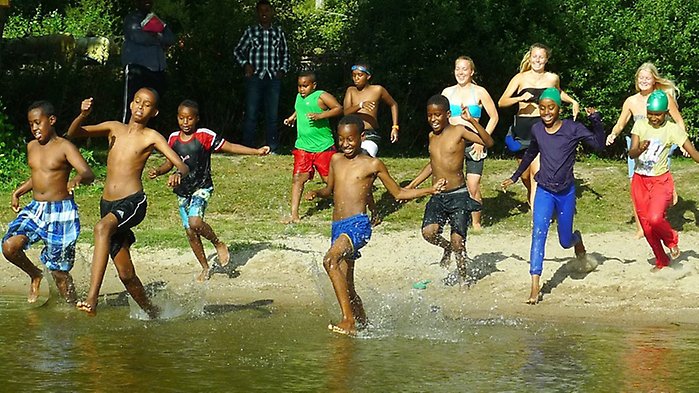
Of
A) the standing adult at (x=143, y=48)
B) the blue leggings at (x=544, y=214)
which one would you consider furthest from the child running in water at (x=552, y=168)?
the standing adult at (x=143, y=48)

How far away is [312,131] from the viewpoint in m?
13.8

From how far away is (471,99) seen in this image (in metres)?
12.5

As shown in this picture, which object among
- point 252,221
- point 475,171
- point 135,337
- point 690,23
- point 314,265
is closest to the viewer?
point 135,337

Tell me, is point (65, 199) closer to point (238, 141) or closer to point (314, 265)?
point (314, 265)

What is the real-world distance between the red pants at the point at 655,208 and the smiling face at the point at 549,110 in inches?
46.5

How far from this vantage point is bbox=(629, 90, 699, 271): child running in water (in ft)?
36.7

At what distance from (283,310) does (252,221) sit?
3.26 meters

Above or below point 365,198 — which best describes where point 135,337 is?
below

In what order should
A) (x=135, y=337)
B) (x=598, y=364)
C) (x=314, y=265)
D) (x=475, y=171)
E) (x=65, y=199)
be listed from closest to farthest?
(x=598, y=364)
(x=135, y=337)
(x=65, y=199)
(x=314, y=265)
(x=475, y=171)

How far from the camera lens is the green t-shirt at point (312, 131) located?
45.3 ft

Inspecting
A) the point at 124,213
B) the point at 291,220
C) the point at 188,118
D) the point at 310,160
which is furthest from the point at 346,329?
the point at 310,160

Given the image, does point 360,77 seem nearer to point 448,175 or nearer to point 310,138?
point 310,138

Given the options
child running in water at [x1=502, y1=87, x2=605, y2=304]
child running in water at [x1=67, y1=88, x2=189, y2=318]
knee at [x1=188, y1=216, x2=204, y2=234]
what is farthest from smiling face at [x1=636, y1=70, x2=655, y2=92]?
child running in water at [x1=67, y1=88, x2=189, y2=318]

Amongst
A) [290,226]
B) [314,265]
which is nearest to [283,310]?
[314,265]
